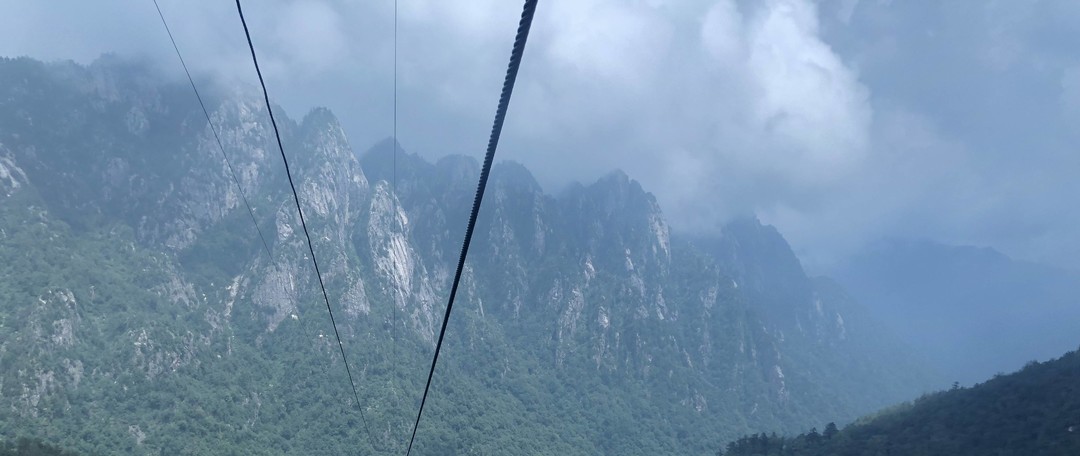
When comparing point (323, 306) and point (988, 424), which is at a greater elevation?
point (323, 306)

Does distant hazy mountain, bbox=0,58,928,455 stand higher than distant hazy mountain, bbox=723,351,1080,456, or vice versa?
distant hazy mountain, bbox=0,58,928,455

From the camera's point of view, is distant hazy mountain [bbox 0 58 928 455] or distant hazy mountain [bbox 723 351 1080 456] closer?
distant hazy mountain [bbox 723 351 1080 456]

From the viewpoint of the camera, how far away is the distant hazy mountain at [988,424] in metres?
42.2

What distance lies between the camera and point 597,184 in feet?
615

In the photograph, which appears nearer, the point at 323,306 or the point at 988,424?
the point at 988,424

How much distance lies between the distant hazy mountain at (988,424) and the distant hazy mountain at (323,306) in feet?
179

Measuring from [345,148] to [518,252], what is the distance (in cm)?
4349

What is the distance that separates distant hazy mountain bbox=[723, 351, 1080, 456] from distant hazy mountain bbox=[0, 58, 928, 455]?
179 feet

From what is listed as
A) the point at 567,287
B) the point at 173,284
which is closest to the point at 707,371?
the point at 567,287

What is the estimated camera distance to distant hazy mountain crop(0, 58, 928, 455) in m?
79.3

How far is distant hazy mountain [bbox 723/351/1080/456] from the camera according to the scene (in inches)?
1661

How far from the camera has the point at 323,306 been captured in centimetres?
11062

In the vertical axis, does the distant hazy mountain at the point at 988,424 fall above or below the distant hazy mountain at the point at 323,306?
below

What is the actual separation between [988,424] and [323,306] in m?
90.3
